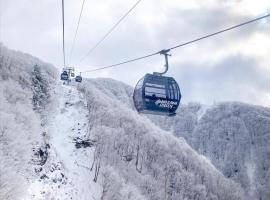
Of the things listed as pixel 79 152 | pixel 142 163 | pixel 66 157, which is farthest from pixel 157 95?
pixel 142 163

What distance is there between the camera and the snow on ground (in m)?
56.8

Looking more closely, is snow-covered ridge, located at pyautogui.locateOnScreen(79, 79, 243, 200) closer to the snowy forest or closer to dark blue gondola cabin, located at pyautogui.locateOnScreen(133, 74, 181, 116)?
the snowy forest

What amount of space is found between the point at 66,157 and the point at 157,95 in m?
62.2

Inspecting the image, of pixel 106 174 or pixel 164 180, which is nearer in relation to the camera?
pixel 106 174

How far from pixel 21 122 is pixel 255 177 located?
15864 cm

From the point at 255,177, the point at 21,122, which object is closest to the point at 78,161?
the point at 21,122

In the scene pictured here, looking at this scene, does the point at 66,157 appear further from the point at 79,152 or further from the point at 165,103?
the point at 165,103

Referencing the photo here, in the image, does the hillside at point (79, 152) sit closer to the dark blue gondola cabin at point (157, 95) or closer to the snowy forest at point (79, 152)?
the snowy forest at point (79, 152)

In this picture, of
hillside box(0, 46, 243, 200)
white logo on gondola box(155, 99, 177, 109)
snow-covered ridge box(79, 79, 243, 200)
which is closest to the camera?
white logo on gondola box(155, 99, 177, 109)

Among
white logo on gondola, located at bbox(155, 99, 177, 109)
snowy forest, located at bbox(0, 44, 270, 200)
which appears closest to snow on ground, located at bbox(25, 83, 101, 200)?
snowy forest, located at bbox(0, 44, 270, 200)

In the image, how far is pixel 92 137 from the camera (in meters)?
89.8

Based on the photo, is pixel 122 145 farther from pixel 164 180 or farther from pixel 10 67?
pixel 10 67

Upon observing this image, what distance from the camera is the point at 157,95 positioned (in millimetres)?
18609

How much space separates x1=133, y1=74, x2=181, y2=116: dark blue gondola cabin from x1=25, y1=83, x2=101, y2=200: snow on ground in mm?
33989
